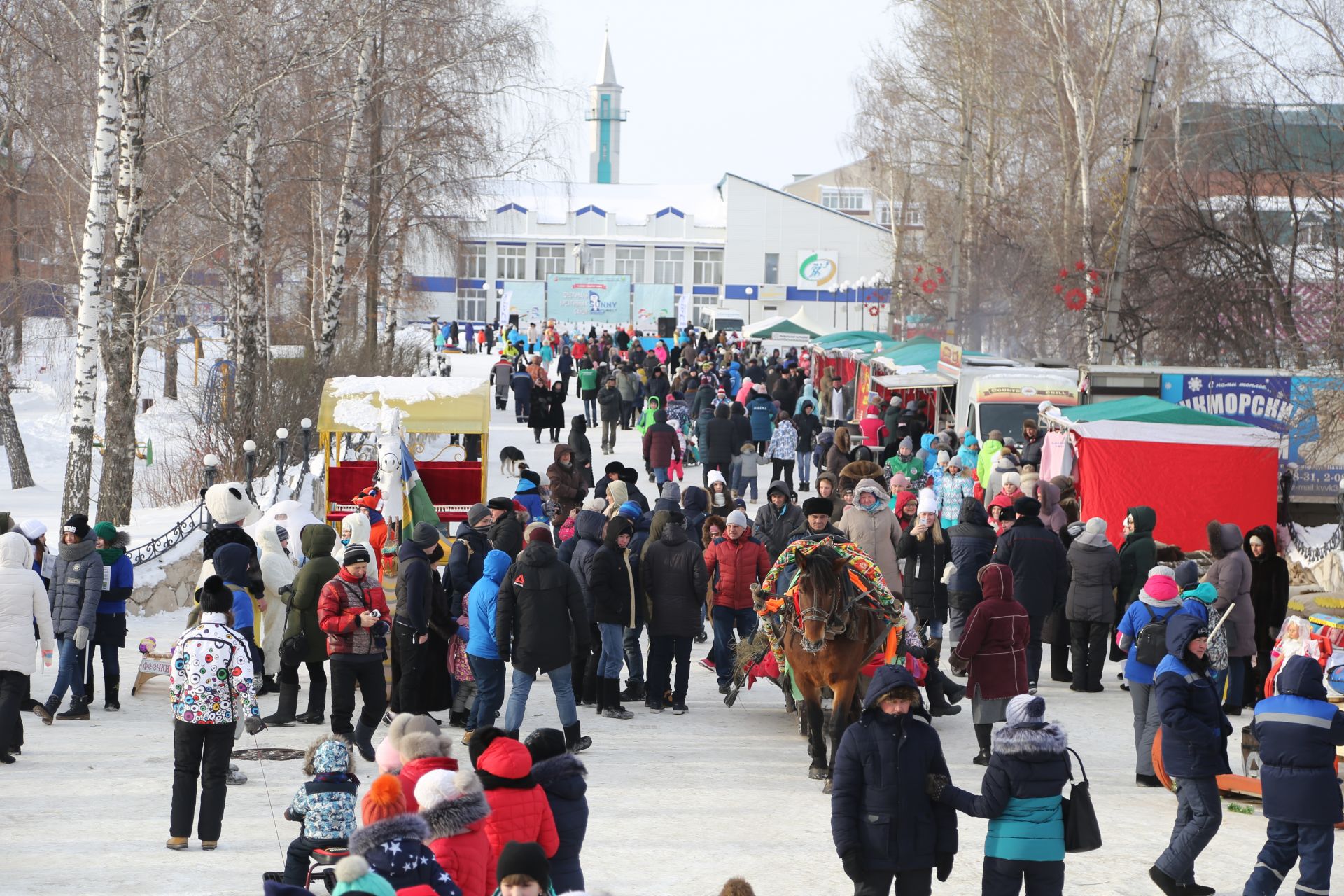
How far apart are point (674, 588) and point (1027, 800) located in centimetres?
492

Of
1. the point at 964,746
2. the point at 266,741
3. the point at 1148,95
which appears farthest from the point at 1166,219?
the point at 266,741

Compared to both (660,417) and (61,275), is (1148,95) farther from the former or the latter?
(61,275)

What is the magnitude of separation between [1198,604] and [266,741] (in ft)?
18.9

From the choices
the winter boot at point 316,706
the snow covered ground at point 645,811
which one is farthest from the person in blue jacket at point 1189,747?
the winter boot at point 316,706

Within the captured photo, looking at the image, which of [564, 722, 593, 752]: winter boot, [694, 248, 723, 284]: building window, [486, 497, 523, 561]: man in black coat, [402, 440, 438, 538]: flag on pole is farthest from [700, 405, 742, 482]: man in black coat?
[694, 248, 723, 284]: building window

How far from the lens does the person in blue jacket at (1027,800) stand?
5.96 meters

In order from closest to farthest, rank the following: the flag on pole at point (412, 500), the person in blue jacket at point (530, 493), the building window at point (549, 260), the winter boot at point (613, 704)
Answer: the winter boot at point (613, 704) → the flag on pole at point (412, 500) → the person in blue jacket at point (530, 493) → the building window at point (549, 260)

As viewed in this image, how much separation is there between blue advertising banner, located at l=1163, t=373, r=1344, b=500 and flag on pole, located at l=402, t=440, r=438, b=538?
32.0ft

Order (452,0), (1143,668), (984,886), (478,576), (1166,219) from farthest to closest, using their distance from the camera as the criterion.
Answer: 1. (1166,219)
2. (452,0)
3. (478,576)
4. (1143,668)
5. (984,886)

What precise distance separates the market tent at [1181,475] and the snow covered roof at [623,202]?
69376 mm

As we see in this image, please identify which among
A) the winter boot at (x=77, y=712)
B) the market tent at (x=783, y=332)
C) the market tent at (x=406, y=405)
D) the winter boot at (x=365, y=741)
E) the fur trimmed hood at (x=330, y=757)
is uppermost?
the market tent at (x=783, y=332)

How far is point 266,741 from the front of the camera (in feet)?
31.9

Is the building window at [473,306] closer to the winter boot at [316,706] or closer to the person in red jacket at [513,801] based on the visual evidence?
the winter boot at [316,706]

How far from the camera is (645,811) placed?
8.47m
